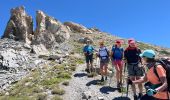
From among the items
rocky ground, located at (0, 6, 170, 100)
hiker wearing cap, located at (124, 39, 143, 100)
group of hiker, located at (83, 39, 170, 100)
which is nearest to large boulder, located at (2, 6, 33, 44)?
rocky ground, located at (0, 6, 170, 100)

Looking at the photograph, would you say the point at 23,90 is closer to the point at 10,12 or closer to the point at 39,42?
the point at 39,42

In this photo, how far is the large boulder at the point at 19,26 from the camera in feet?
159

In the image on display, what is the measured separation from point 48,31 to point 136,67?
32.6 metres

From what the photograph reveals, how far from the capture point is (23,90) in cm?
2336

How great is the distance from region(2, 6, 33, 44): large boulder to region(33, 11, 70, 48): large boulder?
46.1 inches

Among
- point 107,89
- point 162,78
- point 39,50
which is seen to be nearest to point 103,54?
point 107,89

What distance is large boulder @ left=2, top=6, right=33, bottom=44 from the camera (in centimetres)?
4832

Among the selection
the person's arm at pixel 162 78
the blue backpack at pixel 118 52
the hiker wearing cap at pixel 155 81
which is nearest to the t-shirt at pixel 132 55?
the blue backpack at pixel 118 52

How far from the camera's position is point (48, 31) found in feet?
163

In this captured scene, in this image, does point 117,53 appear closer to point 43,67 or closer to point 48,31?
point 43,67

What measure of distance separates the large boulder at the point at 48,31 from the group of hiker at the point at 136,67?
20.4 m

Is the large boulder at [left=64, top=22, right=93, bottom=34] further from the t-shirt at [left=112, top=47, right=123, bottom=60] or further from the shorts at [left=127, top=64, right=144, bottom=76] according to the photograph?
the shorts at [left=127, top=64, right=144, bottom=76]

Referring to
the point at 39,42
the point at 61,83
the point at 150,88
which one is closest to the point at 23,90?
the point at 61,83

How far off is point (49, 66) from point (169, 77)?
22.0m
